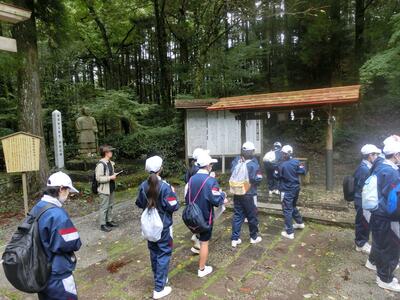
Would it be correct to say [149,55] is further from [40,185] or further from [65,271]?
[65,271]

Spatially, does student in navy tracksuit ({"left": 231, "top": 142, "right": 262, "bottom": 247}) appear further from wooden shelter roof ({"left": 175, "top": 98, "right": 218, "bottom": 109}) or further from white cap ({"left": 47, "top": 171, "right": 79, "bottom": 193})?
wooden shelter roof ({"left": 175, "top": 98, "right": 218, "bottom": 109})

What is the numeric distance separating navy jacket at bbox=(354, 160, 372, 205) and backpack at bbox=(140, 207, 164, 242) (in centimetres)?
336

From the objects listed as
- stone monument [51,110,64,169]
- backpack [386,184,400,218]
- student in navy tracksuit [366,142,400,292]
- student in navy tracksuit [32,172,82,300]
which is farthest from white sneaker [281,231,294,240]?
stone monument [51,110,64,169]

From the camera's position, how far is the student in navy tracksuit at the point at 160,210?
11.8ft

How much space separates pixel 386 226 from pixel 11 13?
6.72 m

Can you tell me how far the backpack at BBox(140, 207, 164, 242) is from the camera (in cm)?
350

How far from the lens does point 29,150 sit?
623 centimetres

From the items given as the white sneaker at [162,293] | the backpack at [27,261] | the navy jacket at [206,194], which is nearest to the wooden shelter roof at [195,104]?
the navy jacket at [206,194]

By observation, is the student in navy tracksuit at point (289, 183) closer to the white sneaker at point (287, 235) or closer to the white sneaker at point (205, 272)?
the white sneaker at point (287, 235)

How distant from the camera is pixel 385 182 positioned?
3.59 m

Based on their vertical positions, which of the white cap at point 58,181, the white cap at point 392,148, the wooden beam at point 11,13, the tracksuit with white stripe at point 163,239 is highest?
the wooden beam at point 11,13

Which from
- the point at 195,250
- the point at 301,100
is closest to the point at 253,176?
the point at 195,250

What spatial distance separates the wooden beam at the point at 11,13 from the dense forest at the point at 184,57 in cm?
247

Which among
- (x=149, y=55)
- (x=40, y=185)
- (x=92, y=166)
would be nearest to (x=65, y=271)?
(x=40, y=185)
